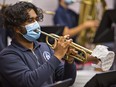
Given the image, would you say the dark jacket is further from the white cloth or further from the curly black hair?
the white cloth

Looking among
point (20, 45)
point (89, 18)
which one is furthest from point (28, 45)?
point (89, 18)

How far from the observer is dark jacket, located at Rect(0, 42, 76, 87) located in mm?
2398

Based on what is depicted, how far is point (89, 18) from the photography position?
5.04 metres

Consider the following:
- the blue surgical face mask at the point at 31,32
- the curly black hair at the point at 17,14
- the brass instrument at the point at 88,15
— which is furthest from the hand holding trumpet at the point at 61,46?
the brass instrument at the point at 88,15

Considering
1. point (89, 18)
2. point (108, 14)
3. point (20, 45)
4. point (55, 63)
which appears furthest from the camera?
point (89, 18)

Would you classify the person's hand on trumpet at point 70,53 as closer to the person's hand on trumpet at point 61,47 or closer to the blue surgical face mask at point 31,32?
the person's hand on trumpet at point 61,47

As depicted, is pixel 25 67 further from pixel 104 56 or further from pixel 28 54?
Result: pixel 104 56

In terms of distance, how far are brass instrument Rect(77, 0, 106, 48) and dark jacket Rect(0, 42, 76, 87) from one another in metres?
2.42

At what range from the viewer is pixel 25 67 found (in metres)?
2.45

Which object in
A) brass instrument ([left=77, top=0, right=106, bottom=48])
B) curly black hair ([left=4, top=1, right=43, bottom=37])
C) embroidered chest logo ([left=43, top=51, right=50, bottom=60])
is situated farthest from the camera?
brass instrument ([left=77, top=0, right=106, bottom=48])

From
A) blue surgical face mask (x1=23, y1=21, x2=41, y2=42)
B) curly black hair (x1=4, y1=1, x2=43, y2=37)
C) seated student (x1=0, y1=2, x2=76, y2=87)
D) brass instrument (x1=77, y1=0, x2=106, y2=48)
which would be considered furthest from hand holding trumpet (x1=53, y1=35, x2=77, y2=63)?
brass instrument (x1=77, y1=0, x2=106, y2=48)

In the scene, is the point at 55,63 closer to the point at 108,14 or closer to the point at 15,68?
the point at 15,68

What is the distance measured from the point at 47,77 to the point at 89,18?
270 centimetres

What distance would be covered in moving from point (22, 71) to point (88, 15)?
2784 mm
